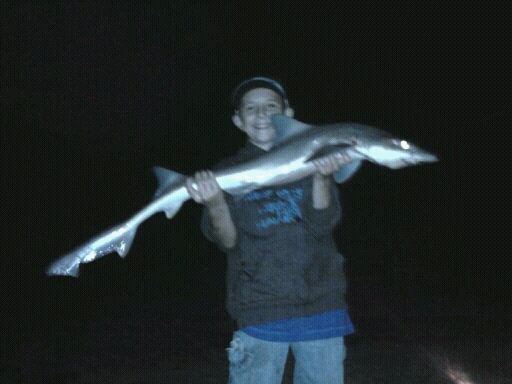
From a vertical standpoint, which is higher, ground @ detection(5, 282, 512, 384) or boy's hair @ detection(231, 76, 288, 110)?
boy's hair @ detection(231, 76, 288, 110)

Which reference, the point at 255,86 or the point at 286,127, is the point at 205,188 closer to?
the point at 286,127

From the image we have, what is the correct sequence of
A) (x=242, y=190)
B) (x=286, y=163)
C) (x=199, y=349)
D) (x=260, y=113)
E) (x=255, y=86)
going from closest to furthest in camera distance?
1. (x=286, y=163)
2. (x=242, y=190)
3. (x=260, y=113)
4. (x=255, y=86)
5. (x=199, y=349)

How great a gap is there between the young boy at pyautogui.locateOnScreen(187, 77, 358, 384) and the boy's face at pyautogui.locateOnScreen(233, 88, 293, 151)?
1.27ft

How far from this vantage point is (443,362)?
604cm

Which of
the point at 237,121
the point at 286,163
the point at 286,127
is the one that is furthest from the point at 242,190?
the point at 237,121

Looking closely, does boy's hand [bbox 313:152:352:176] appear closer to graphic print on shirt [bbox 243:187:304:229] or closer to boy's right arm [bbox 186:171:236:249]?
graphic print on shirt [bbox 243:187:304:229]

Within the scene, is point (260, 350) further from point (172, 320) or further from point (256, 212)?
point (172, 320)

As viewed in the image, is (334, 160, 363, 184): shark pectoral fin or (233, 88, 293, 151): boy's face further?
(233, 88, 293, 151): boy's face

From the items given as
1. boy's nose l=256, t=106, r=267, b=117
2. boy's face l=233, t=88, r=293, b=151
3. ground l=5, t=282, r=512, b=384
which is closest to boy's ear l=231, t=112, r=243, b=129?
boy's face l=233, t=88, r=293, b=151

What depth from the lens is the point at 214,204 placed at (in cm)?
392

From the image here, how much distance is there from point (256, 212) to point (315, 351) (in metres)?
0.86

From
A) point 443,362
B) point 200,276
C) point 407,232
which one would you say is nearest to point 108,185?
point 407,232

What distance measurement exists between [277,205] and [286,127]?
46cm

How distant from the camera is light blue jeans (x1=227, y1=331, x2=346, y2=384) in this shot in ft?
12.0
